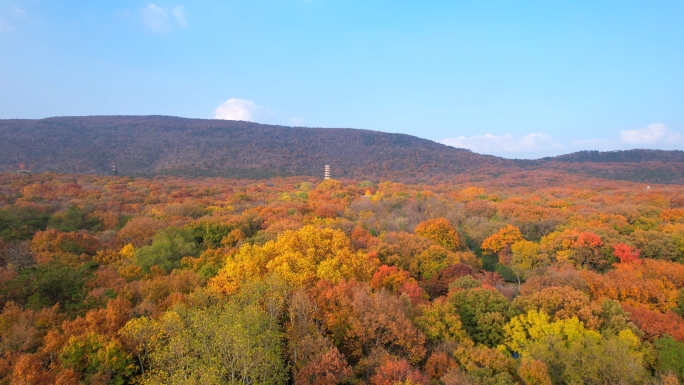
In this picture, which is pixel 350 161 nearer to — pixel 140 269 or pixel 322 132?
pixel 322 132

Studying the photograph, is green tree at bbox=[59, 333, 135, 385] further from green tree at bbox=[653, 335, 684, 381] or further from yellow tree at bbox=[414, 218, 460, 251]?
yellow tree at bbox=[414, 218, 460, 251]

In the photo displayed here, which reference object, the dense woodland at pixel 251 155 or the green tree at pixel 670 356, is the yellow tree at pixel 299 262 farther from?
the dense woodland at pixel 251 155

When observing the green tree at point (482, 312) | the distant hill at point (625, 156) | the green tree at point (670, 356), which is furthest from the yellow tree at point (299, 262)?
the distant hill at point (625, 156)

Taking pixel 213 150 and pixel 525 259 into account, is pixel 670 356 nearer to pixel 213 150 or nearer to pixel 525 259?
pixel 525 259

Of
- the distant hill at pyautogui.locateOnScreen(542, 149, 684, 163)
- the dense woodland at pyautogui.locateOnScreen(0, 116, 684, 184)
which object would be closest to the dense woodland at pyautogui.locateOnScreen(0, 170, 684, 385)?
the dense woodland at pyautogui.locateOnScreen(0, 116, 684, 184)

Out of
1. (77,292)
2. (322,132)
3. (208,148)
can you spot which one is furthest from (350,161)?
(77,292)

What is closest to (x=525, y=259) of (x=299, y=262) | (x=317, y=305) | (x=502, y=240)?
(x=502, y=240)
